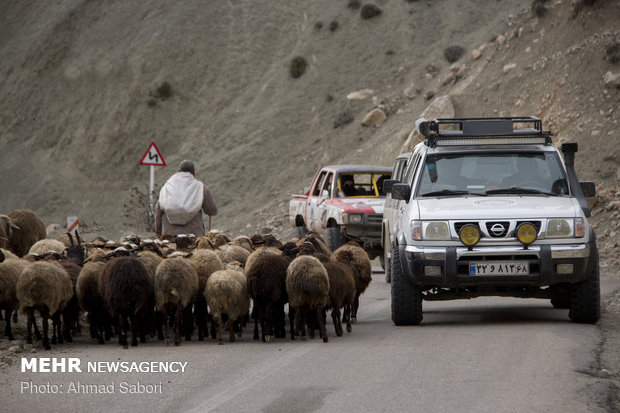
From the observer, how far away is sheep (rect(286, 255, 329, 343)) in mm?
10117

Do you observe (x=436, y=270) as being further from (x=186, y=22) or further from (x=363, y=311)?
(x=186, y=22)

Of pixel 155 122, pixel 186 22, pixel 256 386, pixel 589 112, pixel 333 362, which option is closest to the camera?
pixel 256 386

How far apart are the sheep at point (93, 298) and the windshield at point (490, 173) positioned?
14.2 ft

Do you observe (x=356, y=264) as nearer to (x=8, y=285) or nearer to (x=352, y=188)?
(x=8, y=285)

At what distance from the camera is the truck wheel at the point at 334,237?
775 inches

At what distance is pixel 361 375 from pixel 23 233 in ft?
35.7

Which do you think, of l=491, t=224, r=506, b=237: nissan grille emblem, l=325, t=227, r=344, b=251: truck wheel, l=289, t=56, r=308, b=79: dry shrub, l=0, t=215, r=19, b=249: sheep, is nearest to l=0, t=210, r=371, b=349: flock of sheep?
l=491, t=224, r=506, b=237: nissan grille emblem

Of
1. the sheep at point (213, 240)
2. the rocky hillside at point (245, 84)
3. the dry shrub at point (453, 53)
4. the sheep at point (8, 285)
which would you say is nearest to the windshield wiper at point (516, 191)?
the sheep at point (213, 240)

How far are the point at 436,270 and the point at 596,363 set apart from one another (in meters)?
2.63

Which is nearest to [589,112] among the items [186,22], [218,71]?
[218,71]

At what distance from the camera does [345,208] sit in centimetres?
1933

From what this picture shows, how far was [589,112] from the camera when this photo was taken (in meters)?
30.0

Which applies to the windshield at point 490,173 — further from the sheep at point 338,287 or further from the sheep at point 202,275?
the sheep at point 202,275

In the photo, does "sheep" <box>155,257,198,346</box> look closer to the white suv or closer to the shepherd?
the white suv
